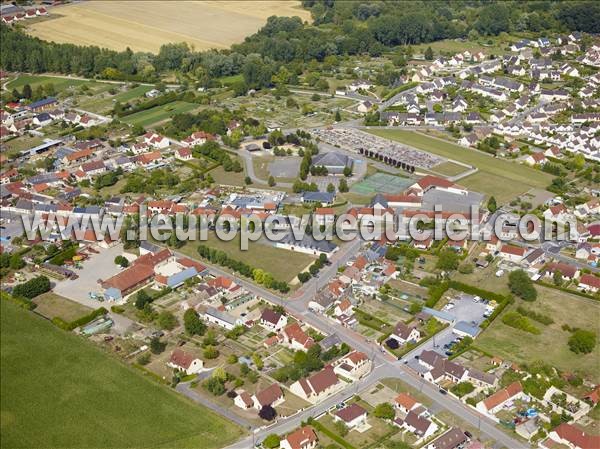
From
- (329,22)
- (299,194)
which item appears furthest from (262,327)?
(329,22)

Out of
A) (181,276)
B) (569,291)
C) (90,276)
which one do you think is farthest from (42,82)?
(569,291)

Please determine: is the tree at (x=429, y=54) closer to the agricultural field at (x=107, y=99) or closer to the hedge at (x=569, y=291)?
the agricultural field at (x=107, y=99)

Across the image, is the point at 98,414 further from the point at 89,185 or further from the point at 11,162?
the point at 11,162

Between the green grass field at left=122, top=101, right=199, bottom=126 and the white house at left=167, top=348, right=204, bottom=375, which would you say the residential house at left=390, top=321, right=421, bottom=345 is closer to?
the white house at left=167, top=348, right=204, bottom=375

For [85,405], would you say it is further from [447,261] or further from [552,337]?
[552,337]

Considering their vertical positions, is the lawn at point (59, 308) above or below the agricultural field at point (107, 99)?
below

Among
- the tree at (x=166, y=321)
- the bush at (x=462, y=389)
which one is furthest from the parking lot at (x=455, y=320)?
the tree at (x=166, y=321)

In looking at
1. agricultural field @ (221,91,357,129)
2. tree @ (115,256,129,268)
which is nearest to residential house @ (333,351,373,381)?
tree @ (115,256,129,268)
